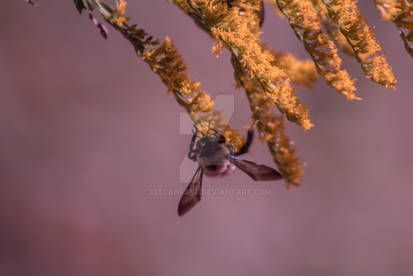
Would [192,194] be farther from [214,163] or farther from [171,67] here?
[171,67]

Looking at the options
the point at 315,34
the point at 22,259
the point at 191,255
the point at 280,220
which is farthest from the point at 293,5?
the point at 280,220

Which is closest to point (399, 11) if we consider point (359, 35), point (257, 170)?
point (359, 35)

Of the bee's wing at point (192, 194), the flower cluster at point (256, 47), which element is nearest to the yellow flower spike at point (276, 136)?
the flower cluster at point (256, 47)

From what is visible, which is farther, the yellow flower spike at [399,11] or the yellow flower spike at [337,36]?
the yellow flower spike at [337,36]

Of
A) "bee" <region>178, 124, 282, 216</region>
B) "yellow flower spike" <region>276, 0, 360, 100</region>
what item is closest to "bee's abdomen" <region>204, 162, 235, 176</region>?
"bee" <region>178, 124, 282, 216</region>

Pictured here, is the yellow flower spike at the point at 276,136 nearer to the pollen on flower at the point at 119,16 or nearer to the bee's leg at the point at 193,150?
the bee's leg at the point at 193,150

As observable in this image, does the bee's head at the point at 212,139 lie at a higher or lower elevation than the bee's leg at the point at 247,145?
higher
